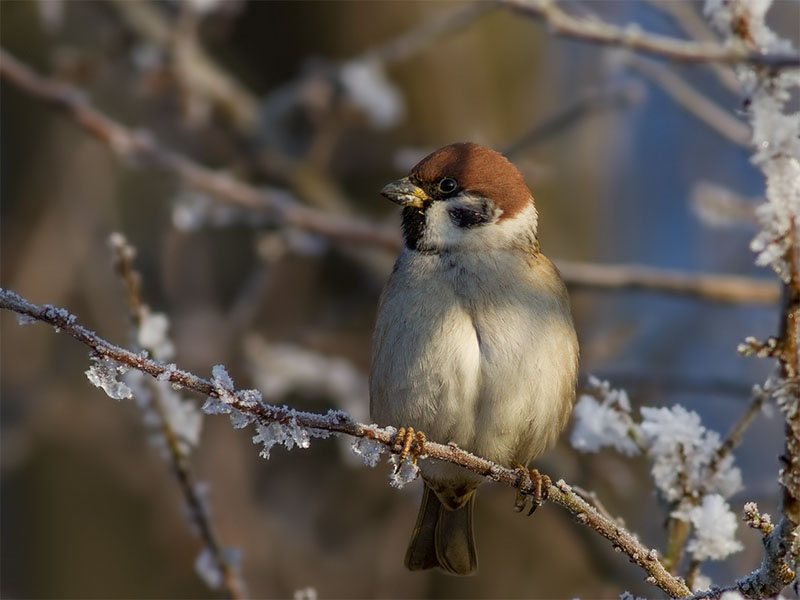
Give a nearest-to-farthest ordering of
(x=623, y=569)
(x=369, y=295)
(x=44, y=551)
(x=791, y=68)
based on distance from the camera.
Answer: (x=791, y=68) → (x=623, y=569) → (x=369, y=295) → (x=44, y=551)

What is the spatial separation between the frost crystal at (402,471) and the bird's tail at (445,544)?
80 cm

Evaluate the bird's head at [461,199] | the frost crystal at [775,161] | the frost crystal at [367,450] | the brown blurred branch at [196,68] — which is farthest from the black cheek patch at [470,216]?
the brown blurred branch at [196,68]

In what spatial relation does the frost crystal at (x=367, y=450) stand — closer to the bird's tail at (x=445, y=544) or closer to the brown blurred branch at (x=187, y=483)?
the brown blurred branch at (x=187, y=483)

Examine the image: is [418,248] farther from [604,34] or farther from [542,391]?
[604,34]

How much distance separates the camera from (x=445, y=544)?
2818mm

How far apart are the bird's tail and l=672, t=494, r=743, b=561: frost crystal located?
964 mm

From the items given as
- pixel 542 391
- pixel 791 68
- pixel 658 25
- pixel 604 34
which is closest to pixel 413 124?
pixel 658 25

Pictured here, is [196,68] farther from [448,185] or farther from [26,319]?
[26,319]

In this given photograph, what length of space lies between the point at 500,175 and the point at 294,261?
8.55 feet

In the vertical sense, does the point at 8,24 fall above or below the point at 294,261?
above

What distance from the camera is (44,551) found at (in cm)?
523

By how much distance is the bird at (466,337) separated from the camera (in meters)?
2.49

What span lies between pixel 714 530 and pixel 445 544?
3.46 ft

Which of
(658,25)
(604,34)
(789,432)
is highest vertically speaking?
(658,25)
